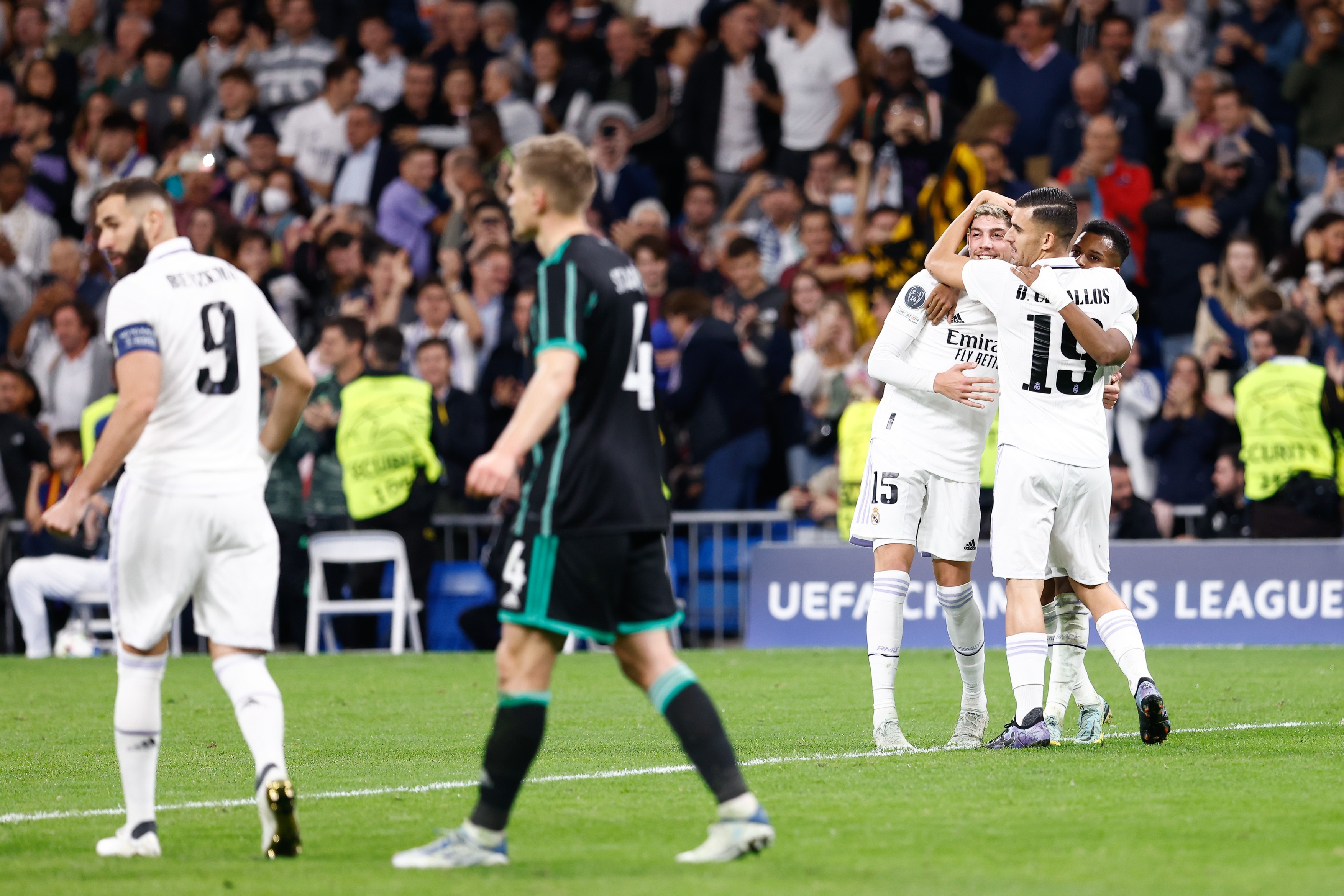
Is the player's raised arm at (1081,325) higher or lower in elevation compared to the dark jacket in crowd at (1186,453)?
higher

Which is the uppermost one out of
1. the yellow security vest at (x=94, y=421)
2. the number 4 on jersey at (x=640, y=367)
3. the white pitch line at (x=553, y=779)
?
the number 4 on jersey at (x=640, y=367)

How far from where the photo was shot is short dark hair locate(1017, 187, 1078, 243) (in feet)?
26.6

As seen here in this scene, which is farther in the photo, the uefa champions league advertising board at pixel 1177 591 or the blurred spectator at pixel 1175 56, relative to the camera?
the blurred spectator at pixel 1175 56

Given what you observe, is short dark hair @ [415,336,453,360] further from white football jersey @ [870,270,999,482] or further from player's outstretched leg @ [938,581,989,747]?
player's outstretched leg @ [938,581,989,747]

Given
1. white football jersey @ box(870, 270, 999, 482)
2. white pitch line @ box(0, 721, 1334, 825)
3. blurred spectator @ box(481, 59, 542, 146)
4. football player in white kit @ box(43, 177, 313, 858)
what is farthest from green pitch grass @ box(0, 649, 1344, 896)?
blurred spectator @ box(481, 59, 542, 146)

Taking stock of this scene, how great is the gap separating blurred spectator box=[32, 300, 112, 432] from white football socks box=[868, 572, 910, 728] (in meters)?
11.1

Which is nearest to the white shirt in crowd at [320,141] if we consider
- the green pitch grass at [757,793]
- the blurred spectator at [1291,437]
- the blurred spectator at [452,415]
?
the blurred spectator at [452,415]

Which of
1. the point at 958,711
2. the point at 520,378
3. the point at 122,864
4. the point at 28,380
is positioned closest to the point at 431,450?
the point at 520,378

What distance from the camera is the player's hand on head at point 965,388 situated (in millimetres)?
8250

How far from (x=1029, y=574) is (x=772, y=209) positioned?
10002 mm

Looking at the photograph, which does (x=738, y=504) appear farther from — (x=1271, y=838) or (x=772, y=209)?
(x=1271, y=838)

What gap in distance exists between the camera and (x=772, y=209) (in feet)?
58.1

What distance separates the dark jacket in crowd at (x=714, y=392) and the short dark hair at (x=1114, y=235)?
679cm

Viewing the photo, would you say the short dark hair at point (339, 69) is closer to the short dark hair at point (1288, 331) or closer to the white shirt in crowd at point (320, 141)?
the white shirt in crowd at point (320, 141)
